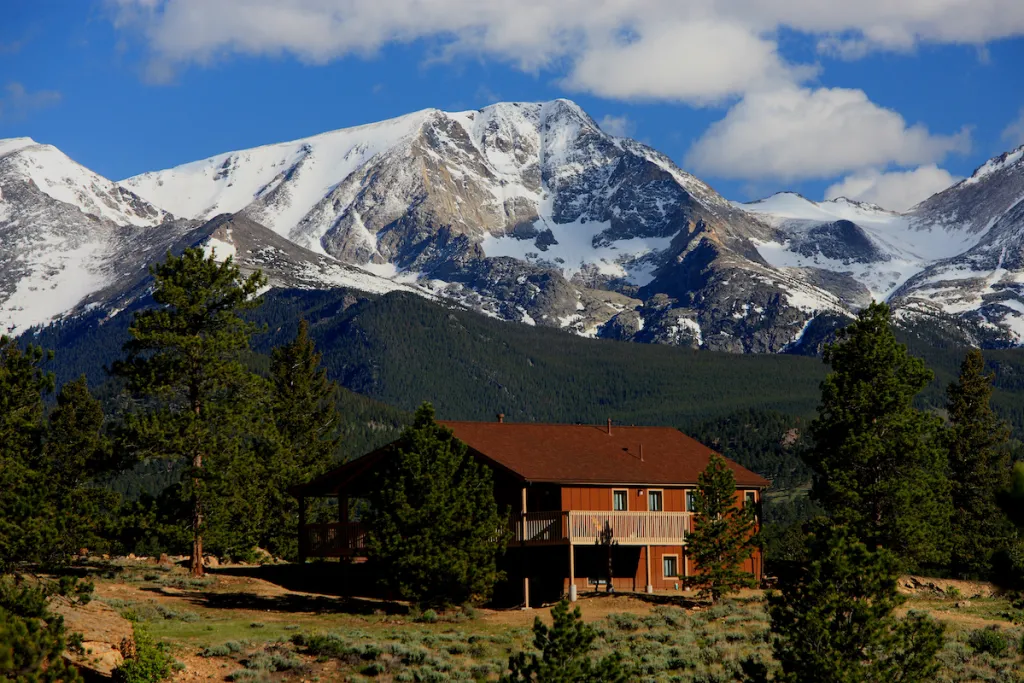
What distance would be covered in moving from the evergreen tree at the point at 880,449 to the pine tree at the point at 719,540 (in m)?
6.38

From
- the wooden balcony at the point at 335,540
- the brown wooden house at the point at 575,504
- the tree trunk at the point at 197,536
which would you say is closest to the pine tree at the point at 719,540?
the brown wooden house at the point at 575,504

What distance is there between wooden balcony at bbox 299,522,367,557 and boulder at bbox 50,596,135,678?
15.5 m

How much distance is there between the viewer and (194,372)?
56.3 metres

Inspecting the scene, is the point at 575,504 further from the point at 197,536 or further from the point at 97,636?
the point at 97,636

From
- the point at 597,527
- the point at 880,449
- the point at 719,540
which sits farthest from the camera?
the point at 880,449

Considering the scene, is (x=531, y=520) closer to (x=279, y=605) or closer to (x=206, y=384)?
(x=279, y=605)

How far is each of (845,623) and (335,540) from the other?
2663 centimetres

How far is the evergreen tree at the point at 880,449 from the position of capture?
186 ft

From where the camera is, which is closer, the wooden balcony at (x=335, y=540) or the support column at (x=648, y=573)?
the wooden balcony at (x=335, y=540)

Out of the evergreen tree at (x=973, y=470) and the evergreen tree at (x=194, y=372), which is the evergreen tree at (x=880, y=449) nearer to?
the evergreen tree at (x=973, y=470)

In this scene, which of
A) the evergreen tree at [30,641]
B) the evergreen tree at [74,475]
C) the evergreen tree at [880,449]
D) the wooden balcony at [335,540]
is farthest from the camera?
the evergreen tree at [880,449]

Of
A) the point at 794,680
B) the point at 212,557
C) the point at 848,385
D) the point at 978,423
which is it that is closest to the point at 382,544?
the point at 794,680

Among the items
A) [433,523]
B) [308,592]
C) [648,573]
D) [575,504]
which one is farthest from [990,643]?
[308,592]

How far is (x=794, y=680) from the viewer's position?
3231cm
